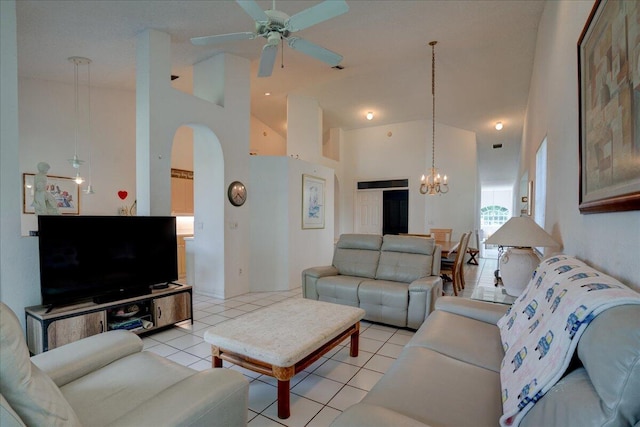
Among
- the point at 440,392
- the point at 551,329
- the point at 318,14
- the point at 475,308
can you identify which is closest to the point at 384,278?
the point at 475,308

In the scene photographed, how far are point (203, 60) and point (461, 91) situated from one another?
188 inches

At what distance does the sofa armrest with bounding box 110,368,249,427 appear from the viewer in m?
1.00

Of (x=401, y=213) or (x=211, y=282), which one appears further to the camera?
(x=401, y=213)

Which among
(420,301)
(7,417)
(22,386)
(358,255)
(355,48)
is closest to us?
(7,417)

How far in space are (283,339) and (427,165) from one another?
6354 mm

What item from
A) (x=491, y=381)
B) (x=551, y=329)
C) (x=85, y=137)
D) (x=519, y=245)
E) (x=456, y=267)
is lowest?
(x=456, y=267)

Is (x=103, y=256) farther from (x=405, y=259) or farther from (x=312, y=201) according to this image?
(x=312, y=201)

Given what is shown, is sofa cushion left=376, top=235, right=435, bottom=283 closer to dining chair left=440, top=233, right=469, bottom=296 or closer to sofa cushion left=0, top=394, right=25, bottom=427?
dining chair left=440, top=233, right=469, bottom=296

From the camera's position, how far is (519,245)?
2246 mm

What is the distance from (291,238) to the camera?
5129 millimetres

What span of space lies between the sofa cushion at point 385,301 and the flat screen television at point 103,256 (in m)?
2.26

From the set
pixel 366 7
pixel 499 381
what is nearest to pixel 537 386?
pixel 499 381

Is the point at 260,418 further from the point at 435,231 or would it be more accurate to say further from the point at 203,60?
the point at 435,231

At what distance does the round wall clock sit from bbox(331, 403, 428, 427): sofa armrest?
388 cm
